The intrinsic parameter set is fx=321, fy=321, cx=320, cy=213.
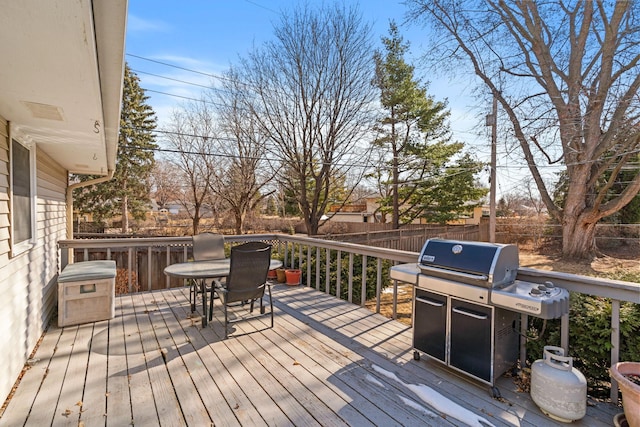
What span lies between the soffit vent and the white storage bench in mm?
1808

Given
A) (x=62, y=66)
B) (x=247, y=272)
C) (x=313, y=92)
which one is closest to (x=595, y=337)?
(x=247, y=272)

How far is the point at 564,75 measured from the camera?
31.4 ft

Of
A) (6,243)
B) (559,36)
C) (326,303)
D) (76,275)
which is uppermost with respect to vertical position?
(559,36)

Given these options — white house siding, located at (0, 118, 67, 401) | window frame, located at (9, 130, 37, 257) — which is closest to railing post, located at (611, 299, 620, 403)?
white house siding, located at (0, 118, 67, 401)

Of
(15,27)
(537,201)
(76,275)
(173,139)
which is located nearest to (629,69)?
(537,201)

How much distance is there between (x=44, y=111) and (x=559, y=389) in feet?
13.5

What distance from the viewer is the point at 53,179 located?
486cm

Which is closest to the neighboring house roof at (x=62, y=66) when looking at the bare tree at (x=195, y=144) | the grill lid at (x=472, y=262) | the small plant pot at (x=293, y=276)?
the grill lid at (x=472, y=262)

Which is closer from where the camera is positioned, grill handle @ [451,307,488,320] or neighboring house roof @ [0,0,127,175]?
neighboring house roof @ [0,0,127,175]

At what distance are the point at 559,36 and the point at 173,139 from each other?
14.5m

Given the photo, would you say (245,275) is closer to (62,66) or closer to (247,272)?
(247,272)

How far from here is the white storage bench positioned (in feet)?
11.5

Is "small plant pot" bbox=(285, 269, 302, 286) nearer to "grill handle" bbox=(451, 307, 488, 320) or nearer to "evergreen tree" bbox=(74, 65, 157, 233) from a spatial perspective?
"grill handle" bbox=(451, 307, 488, 320)

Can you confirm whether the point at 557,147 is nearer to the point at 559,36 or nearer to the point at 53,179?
the point at 559,36
